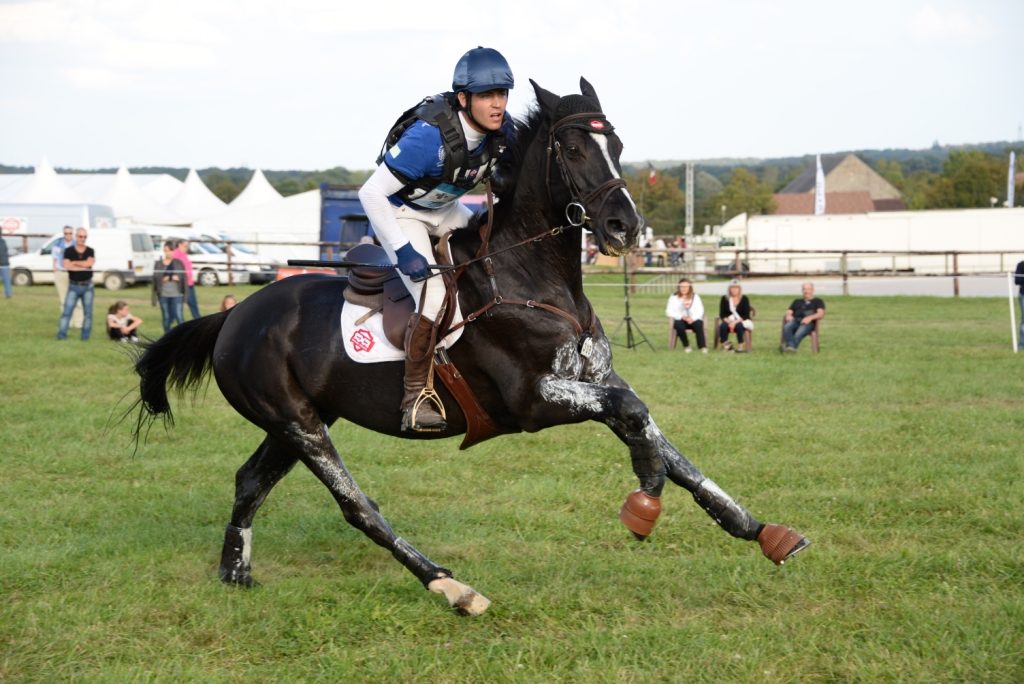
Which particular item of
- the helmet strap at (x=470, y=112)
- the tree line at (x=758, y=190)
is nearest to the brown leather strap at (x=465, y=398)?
the helmet strap at (x=470, y=112)

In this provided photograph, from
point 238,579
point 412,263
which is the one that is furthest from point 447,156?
point 238,579

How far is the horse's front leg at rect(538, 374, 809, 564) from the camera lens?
5219mm

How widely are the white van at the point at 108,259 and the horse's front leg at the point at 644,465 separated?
3029 centimetres

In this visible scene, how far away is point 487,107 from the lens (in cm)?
540

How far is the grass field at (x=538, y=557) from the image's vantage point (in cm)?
491

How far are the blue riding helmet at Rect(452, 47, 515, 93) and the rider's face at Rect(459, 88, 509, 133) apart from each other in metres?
0.05

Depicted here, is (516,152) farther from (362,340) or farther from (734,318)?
(734,318)

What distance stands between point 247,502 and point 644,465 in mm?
2679

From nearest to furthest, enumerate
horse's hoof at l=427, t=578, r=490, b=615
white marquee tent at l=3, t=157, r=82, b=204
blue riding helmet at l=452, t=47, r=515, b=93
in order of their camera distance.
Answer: blue riding helmet at l=452, t=47, r=515, b=93
horse's hoof at l=427, t=578, r=490, b=615
white marquee tent at l=3, t=157, r=82, b=204

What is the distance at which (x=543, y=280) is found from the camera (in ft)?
18.3

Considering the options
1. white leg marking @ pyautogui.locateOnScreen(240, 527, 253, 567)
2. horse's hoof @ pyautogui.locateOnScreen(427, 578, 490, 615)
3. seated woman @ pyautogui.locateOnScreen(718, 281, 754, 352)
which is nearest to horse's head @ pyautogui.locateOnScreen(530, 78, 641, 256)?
horse's hoof @ pyautogui.locateOnScreen(427, 578, 490, 615)

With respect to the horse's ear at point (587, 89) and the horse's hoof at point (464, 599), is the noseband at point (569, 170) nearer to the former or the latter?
the horse's ear at point (587, 89)

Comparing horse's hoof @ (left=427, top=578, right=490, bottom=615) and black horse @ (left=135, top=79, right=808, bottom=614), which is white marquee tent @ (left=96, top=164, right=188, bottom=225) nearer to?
black horse @ (left=135, top=79, right=808, bottom=614)

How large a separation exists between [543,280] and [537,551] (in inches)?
81.1
